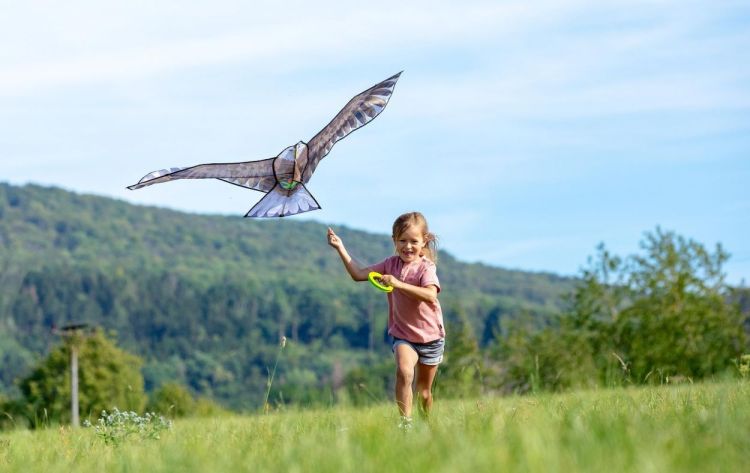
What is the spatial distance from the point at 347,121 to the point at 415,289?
4.47ft

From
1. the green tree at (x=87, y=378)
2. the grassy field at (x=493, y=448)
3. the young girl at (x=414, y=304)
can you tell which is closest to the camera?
the grassy field at (x=493, y=448)

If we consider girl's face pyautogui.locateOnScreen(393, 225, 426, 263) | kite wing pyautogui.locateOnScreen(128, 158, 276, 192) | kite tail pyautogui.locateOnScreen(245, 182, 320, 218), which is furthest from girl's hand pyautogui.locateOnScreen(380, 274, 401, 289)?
kite wing pyautogui.locateOnScreen(128, 158, 276, 192)

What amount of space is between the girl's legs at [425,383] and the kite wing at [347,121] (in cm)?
186

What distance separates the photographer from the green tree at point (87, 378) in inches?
2714

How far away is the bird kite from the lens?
7.95 metres

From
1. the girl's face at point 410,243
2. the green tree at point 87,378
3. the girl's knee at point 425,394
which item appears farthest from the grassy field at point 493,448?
the green tree at point 87,378

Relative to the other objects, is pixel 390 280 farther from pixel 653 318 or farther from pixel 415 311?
pixel 653 318

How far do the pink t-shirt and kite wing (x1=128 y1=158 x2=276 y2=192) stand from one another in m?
1.19

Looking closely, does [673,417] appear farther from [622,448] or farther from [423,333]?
[423,333]

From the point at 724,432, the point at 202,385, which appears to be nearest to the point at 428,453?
the point at 724,432

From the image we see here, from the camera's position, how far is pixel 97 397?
69062 mm

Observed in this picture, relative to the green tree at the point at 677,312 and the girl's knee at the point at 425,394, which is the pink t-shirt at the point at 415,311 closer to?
the girl's knee at the point at 425,394

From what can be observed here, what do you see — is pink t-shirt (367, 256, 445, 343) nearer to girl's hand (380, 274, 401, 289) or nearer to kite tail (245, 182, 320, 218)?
girl's hand (380, 274, 401, 289)

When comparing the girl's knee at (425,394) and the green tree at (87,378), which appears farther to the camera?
the green tree at (87,378)
